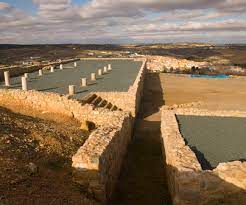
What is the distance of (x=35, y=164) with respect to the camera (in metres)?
8.38

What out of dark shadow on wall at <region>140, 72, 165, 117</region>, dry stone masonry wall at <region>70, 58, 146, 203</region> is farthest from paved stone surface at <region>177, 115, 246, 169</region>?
dark shadow on wall at <region>140, 72, 165, 117</region>

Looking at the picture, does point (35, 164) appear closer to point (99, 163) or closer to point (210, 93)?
point (99, 163)

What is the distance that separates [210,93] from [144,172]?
23.4m

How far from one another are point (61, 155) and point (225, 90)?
98.5ft

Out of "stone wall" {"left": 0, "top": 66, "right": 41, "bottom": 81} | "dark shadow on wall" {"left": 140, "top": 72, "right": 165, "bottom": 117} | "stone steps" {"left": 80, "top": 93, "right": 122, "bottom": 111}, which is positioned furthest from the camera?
"stone wall" {"left": 0, "top": 66, "right": 41, "bottom": 81}

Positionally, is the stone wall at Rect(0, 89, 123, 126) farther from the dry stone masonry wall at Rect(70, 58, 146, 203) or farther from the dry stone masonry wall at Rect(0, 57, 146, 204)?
the dry stone masonry wall at Rect(70, 58, 146, 203)

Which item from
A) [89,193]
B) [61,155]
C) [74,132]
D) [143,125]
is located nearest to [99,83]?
[143,125]

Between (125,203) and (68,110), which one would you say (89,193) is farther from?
(68,110)

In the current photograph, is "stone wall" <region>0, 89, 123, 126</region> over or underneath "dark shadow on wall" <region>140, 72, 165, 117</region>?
over

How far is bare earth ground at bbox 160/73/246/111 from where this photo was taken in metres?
27.6

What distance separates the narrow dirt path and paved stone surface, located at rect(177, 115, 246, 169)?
1901mm

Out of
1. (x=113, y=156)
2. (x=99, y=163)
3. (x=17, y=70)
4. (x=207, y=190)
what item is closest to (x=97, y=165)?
(x=99, y=163)

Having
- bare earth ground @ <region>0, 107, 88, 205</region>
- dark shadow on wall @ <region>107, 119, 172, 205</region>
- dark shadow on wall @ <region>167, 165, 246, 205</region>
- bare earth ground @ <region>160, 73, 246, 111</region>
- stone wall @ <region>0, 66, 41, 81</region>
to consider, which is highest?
stone wall @ <region>0, 66, 41, 81</region>

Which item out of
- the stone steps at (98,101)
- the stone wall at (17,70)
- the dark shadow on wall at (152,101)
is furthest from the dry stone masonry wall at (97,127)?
the stone wall at (17,70)
